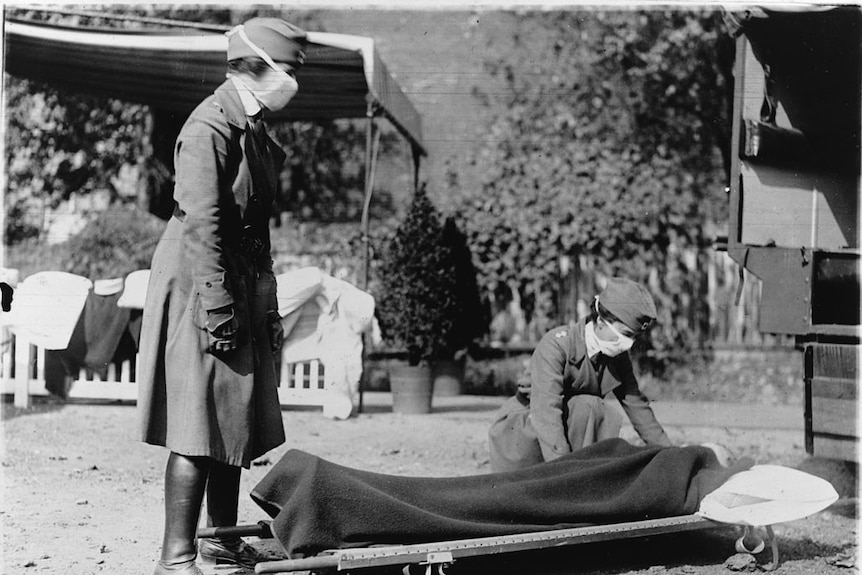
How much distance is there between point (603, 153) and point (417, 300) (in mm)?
3302

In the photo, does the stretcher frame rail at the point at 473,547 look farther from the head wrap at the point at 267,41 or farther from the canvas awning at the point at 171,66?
the canvas awning at the point at 171,66

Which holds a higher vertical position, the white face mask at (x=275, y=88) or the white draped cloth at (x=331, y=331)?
the white face mask at (x=275, y=88)

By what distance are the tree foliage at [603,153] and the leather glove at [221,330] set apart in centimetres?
685

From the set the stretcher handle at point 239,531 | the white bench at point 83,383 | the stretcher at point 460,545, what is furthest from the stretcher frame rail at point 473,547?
the white bench at point 83,383

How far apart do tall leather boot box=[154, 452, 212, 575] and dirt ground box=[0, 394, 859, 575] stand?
0.35m

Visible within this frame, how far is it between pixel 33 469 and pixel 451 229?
4.54 m

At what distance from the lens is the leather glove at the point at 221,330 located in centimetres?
297

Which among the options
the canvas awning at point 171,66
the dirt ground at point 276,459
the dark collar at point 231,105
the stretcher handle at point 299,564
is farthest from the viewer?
the canvas awning at point 171,66

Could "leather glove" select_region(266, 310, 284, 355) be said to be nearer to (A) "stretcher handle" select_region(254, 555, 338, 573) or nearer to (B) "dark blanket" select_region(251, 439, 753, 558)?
(B) "dark blanket" select_region(251, 439, 753, 558)

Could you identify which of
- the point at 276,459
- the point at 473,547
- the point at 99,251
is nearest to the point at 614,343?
the point at 473,547

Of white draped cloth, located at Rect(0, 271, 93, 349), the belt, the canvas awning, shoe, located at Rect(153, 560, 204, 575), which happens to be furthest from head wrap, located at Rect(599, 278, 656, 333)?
white draped cloth, located at Rect(0, 271, 93, 349)

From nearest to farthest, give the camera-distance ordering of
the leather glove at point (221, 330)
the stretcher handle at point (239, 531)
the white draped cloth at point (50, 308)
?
1. the leather glove at point (221, 330)
2. the stretcher handle at point (239, 531)
3. the white draped cloth at point (50, 308)

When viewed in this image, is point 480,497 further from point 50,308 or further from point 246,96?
point 50,308

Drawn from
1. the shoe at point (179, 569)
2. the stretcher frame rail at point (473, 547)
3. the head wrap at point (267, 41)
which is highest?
the head wrap at point (267, 41)
